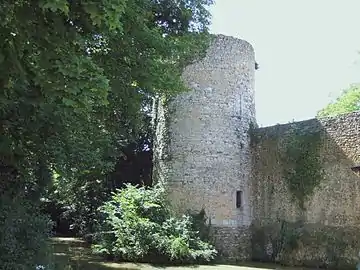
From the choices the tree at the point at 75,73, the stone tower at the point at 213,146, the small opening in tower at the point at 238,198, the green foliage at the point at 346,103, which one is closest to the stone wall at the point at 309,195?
the small opening in tower at the point at 238,198

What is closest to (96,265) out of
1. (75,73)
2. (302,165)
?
(302,165)

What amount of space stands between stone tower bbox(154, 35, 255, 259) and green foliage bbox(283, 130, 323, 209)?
1.76 metres

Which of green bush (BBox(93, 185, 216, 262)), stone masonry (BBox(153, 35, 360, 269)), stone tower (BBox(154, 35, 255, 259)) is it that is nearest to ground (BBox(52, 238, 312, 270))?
green bush (BBox(93, 185, 216, 262))

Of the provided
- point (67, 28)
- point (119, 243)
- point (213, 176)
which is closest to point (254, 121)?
point (213, 176)

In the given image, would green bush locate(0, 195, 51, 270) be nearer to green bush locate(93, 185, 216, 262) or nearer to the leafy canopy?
the leafy canopy

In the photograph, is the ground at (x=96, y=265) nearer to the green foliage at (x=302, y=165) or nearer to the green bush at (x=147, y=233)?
the green bush at (x=147, y=233)

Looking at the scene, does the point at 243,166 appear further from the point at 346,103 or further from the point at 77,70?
the point at 346,103

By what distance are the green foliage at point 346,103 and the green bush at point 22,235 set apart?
88.9 ft

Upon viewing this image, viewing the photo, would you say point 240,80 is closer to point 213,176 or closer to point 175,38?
point 213,176

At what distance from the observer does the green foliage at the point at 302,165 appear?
52.5ft

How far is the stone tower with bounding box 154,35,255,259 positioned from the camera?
55.2 feet

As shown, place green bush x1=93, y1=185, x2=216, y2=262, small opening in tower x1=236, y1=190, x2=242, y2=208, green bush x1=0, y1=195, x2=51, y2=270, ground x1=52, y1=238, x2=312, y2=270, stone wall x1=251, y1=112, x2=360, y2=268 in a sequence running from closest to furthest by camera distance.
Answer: green bush x1=0, y1=195, x2=51, y2=270 < ground x1=52, y1=238, x2=312, y2=270 < green bush x1=93, y1=185, x2=216, y2=262 < stone wall x1=251, y1=112, x2=360, y2=268 < small opening in tower x1=236, y1=190, x2=242, y2=208

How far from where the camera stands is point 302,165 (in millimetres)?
16312

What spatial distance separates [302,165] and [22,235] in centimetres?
1074
